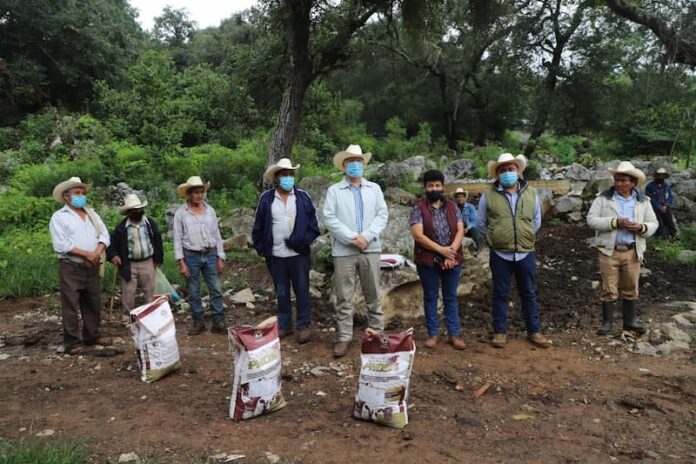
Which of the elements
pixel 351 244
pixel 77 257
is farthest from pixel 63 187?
pixel 351 244

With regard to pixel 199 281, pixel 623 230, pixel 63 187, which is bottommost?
pixel 199 281

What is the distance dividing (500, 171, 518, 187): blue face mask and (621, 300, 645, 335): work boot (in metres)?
1.96

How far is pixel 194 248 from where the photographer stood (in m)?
5.55

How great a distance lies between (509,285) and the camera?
520 cm

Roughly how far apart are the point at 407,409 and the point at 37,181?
11784 millimetres

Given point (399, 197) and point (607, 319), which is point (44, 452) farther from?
point (399, 197)

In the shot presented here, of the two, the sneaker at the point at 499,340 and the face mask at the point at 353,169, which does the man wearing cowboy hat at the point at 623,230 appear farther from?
the face mask at the point at 353,169

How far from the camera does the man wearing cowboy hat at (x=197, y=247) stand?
5547 mm

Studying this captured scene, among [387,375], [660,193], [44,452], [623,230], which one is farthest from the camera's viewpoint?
[660,193]

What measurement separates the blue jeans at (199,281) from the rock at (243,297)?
1146 millimetres

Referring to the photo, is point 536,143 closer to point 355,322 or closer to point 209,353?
point 355,322

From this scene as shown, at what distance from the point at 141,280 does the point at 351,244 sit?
2536 millimetres

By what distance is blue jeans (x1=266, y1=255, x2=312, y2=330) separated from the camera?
529cm

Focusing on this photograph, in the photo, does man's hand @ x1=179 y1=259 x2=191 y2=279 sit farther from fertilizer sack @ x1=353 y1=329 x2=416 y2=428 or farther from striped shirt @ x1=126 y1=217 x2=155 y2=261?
fertilizer sack @ x1=353 y1=329 x2=416 y2=428
